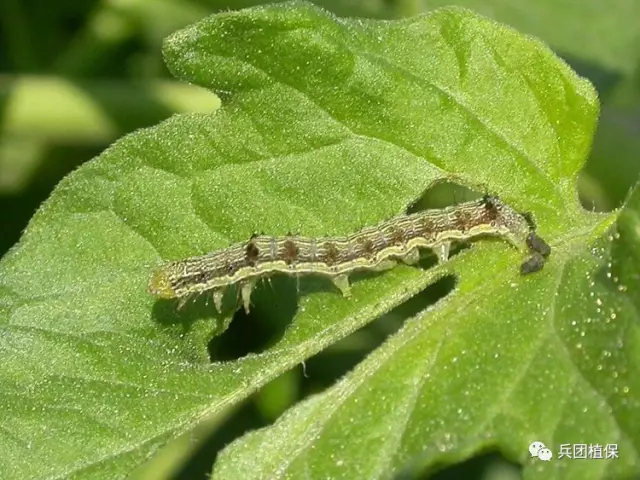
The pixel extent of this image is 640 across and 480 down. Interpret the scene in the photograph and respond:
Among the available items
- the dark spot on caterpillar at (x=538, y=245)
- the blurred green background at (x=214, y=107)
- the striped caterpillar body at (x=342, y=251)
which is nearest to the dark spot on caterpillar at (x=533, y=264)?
the dark spot on caterpillar at (x=538, y=245)

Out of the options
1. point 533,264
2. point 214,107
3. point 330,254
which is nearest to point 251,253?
point 330,254

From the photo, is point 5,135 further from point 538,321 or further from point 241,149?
point 538,321

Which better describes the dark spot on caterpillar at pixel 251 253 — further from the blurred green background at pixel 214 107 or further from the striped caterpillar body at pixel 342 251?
the blurred green background at pixel 214 107

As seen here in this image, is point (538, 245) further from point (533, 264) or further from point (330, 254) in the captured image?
point (330, 254)

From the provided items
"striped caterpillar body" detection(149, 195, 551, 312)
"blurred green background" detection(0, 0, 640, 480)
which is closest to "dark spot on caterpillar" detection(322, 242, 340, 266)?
"striped caterpillar body" detection(149, 195, 551, 312)

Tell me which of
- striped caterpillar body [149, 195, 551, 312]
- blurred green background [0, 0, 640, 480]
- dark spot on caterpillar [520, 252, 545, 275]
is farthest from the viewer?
blurred green background [0, 0, 640, 480]

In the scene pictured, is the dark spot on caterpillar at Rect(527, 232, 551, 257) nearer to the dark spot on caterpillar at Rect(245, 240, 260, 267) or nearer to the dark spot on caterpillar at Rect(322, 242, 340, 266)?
the dark spot on caterpillar at Rect(322, 242, 340, 266)
